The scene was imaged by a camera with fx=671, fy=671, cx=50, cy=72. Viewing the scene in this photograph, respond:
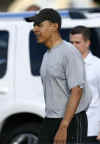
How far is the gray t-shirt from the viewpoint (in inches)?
171

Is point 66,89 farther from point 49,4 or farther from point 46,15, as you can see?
point 49,4

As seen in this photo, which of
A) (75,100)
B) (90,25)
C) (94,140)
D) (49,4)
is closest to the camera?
(75,100)

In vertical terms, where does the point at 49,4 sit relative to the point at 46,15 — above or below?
below

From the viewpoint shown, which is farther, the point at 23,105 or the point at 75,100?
the point at 23,105

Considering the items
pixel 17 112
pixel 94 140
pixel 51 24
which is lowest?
pixel 17 112

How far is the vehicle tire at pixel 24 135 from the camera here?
747cm

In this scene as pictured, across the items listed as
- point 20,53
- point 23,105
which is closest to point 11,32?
point 20,53

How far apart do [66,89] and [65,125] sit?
0.25 meters

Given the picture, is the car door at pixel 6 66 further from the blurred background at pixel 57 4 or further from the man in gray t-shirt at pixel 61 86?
the blurred background at pixel 57 4

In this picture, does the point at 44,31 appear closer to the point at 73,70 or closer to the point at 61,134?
the point at 73,70

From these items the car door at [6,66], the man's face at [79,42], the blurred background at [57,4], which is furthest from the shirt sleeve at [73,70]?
the blurred background at [57,4]

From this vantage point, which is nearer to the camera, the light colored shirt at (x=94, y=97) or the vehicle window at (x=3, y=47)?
the light colored shirt at (x=94, y=97)

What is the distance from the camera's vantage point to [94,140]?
4934 millimetres

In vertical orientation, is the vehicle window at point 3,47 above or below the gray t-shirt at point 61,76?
below
